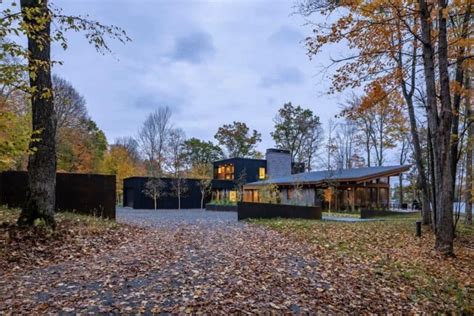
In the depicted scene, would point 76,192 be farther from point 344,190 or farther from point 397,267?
point 344,190

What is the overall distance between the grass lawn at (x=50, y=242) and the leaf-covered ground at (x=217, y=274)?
20 millimetres

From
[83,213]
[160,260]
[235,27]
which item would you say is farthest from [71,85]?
[160,260]

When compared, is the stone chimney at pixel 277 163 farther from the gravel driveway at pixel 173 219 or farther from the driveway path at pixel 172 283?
the driveway path at pixel 172 283

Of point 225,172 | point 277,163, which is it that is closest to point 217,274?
point 225,172

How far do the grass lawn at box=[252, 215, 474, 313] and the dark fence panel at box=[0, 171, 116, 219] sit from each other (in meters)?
6.24

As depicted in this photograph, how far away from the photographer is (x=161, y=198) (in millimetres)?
25484

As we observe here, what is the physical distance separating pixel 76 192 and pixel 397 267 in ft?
31.3

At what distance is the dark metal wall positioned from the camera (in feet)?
81.4

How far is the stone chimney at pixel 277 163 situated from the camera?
3141 centimetres

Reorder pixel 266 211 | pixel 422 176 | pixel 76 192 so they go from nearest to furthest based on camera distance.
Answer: pixel 76 192 < pixel 422 176 < pixel 266 211

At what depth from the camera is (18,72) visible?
4281mm

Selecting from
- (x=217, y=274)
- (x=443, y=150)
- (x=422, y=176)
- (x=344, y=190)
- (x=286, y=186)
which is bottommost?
(x=217, y=274)

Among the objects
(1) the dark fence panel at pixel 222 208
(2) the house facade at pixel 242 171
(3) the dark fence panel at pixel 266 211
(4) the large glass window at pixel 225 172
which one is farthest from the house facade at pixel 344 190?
(4) the large glass window at pixel 225 172

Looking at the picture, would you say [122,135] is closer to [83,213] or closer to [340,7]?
[83,213]
